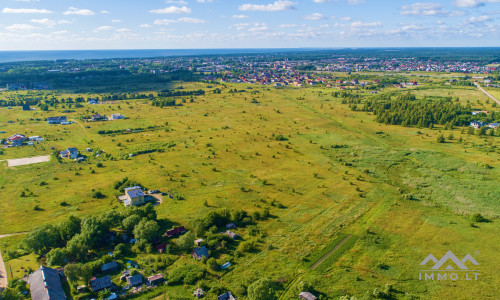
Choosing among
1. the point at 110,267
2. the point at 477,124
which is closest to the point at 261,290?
the point at 110,267

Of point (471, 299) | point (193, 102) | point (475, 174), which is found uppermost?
point (193, 102)

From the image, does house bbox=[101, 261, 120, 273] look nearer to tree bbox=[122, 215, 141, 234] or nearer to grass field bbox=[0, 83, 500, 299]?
tree bbox=[122, 215, 141, 234]

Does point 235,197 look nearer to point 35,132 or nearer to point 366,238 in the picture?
point 366,238

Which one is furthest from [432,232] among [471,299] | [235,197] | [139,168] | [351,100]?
[351,100]

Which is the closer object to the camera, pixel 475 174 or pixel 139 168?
pixel 475 174

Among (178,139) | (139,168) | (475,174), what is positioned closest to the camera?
(475,174)

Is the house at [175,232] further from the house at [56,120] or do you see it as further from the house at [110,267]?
the house at [56,120]

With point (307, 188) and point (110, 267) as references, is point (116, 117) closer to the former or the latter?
point (307, 188)
